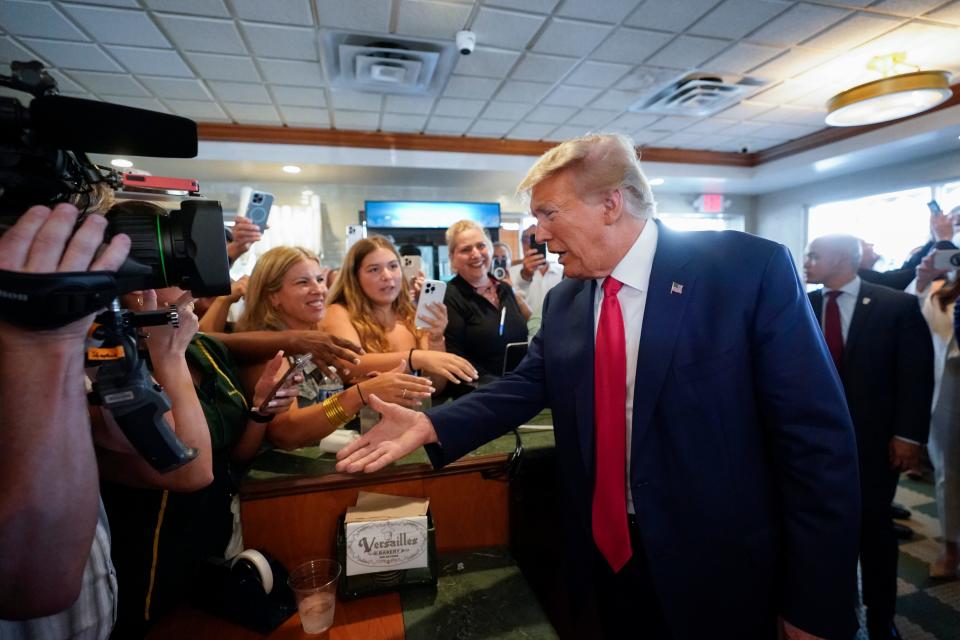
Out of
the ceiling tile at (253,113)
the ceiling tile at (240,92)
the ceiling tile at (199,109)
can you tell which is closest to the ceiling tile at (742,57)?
the ceiling tile at (240,92)

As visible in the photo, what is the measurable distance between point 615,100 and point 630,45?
3.17 ft

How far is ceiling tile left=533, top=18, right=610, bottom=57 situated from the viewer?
3000 mm

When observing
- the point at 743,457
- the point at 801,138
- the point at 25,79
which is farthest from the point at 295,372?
the point at 801,138

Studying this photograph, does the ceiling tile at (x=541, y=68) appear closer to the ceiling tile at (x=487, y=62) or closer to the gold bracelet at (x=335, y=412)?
the ceiling tile at (x=487, y=62)

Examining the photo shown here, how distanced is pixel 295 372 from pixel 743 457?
110cm

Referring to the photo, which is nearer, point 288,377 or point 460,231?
point 288,377

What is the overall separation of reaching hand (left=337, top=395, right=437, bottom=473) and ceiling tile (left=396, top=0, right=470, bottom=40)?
8.51ft

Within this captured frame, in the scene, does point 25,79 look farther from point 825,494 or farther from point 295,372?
point 825,494

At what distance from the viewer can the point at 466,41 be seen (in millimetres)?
3051

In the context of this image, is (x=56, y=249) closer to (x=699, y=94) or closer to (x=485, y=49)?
(x=485, y=49)

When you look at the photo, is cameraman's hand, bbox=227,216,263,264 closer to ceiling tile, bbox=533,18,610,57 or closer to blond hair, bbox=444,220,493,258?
blond hair, bbox=444,220,493,258

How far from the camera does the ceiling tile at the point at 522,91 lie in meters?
3.88

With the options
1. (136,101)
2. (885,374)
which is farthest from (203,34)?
(885,374)

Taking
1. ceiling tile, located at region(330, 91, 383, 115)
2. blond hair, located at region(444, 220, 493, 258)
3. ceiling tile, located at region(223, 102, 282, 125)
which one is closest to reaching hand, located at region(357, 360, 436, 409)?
blond hair, located at region(444, 220, 493, 258)
